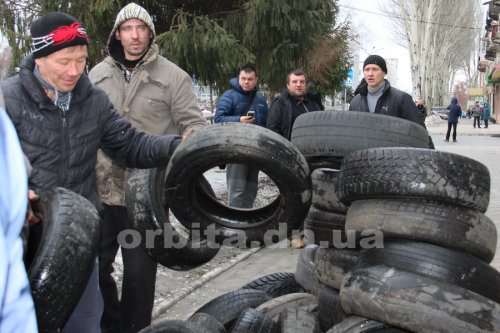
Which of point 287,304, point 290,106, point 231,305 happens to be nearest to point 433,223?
point 287,304

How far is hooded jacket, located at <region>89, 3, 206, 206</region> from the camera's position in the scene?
3846 mm

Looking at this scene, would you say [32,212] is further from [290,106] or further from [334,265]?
[290,106]

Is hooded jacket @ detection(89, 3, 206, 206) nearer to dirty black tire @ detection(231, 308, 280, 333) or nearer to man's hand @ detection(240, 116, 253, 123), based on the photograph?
dirty black tire @ detection(231, 308, 280, 333)

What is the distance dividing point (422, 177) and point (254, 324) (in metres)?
1.19

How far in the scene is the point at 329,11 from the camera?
958cm

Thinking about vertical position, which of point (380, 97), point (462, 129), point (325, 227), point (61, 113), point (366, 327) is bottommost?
point (462, 129)

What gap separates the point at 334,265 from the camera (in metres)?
3.74

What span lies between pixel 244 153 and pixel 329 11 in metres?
6.85

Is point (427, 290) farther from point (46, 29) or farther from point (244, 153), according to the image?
point (46, 29)

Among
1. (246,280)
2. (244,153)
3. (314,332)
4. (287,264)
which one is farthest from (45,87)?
(287,264)

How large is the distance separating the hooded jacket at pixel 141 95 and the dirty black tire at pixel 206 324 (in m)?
0.95

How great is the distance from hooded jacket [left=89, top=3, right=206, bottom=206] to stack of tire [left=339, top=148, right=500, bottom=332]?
1.24 meters

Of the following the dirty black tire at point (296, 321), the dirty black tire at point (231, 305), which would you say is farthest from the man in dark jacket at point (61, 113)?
the dirty black tire at point (296, 321)

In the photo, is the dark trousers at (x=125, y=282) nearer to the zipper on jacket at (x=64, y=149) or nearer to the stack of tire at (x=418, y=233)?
the zipper on jacket at (x=64, y=149)
